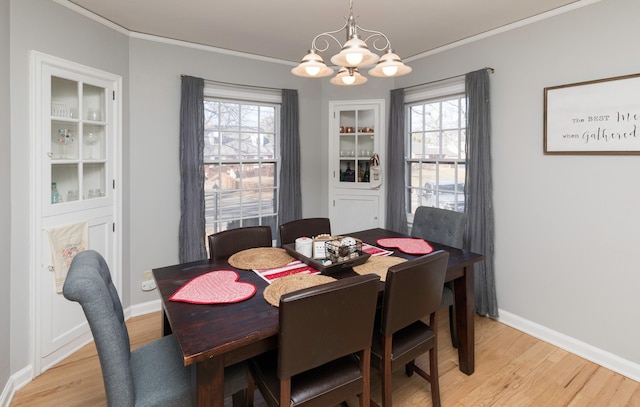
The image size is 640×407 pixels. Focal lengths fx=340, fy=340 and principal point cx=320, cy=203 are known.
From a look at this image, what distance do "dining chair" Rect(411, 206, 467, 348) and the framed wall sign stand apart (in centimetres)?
89

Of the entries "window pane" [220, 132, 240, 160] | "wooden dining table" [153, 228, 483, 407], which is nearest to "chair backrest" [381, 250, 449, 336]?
"wooden dining table" [153, 228, 483, 407]

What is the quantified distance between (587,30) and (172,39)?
337 centimetres

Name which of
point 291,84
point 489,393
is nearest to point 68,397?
point 489,393

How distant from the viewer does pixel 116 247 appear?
2980 millimetres

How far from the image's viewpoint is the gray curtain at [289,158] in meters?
3.80

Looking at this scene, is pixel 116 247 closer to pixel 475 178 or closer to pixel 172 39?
pixel 172 39

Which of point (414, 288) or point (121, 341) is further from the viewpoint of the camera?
point (414, 288)

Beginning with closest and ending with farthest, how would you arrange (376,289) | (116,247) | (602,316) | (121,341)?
1. (121,341)
2. (376,289)
3. (602,316)
4. (116,247)

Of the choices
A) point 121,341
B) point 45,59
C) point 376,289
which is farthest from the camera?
point 45,59

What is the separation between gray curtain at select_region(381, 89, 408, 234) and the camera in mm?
3762

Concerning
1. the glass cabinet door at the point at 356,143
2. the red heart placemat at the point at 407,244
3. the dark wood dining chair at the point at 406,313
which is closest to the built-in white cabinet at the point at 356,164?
the glass cabinet door at the point at 356,143

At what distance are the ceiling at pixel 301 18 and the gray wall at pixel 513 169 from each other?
154 millimetres

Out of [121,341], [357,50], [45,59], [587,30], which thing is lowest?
[121,341]

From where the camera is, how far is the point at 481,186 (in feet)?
10.0
